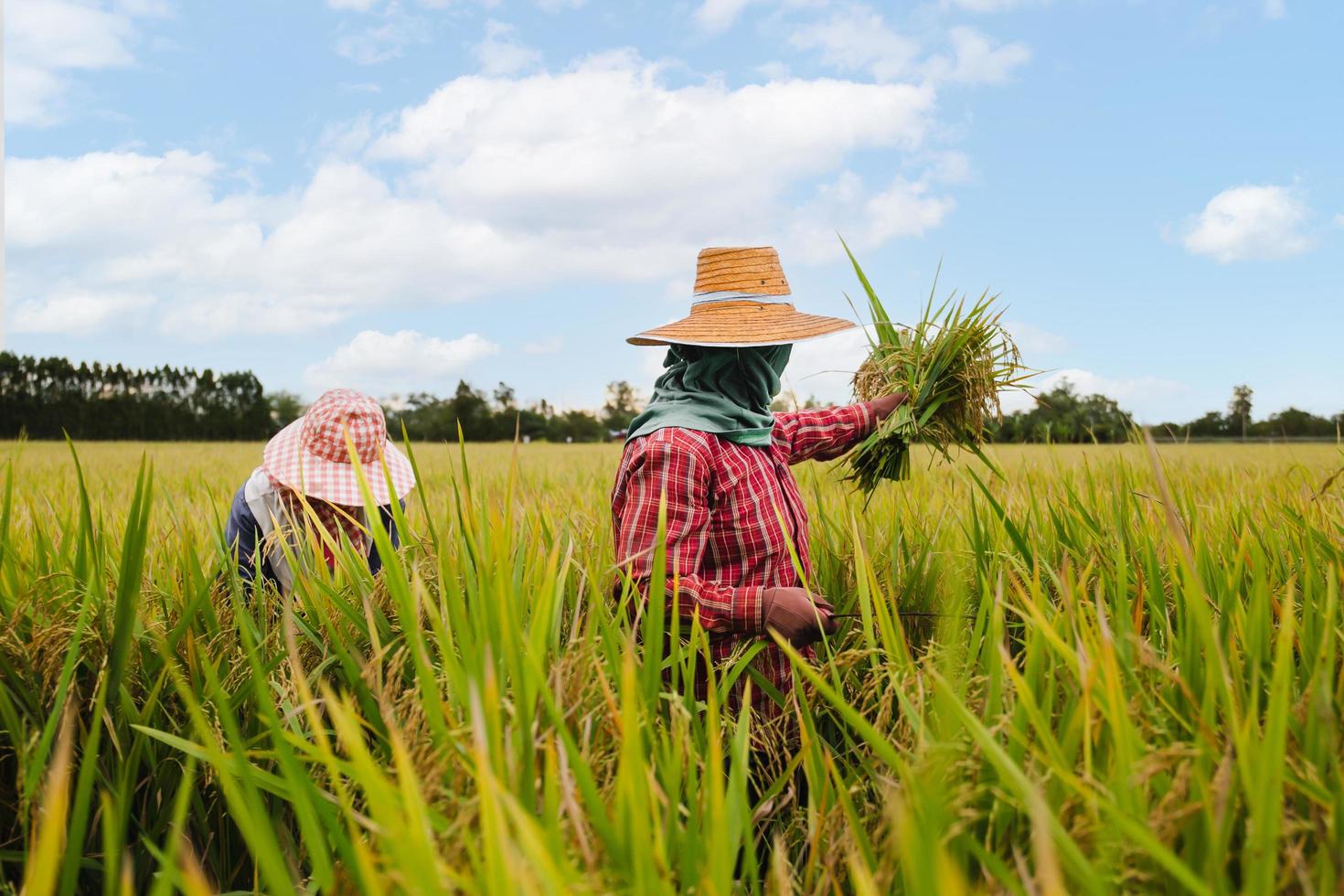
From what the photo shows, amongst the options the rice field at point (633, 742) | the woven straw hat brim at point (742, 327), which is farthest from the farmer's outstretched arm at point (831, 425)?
the rice field at point (633, 742)

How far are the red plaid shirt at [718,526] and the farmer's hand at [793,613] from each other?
3 cm

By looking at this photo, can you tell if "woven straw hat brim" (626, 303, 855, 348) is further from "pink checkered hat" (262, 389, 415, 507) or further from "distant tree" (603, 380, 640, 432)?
"distant tree" (603, 380, 640, 432)

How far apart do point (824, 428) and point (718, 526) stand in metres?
0.51

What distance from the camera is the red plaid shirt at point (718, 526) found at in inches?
71.0

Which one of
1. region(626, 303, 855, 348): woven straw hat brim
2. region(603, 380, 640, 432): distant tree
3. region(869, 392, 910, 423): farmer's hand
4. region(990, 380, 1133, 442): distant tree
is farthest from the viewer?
region(603, 380, 640, 432): distant tree

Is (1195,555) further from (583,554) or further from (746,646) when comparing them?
(583,554)

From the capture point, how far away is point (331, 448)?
263 cm

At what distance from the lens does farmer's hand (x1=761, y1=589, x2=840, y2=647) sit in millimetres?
1724

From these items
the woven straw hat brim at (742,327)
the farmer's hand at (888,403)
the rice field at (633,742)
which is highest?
the woven straw hat brim at (742,327)

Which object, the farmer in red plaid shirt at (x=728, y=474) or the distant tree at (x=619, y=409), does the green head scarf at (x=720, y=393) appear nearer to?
the farmer in red plaid shirt at (x=728, y=474)

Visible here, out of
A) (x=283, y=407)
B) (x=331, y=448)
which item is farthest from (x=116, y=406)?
(x=331, y=448)

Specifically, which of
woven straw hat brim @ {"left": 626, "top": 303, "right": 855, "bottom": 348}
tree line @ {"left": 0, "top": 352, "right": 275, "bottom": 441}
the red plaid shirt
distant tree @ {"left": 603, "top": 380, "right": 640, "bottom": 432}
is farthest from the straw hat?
tree line @ {"left": 0, "top": 352, "right": 275, "bottom": 441}

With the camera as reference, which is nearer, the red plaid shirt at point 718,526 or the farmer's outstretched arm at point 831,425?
the red plaid shirt at point 718,526

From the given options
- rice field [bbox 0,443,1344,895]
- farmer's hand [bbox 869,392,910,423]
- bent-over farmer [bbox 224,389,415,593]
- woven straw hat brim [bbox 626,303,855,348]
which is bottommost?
rice field [bbox 0,443,1344,895]
